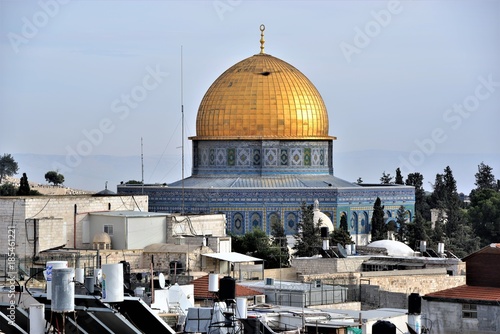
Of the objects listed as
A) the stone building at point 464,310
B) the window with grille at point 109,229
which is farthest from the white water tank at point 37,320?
the window with grille at point 109,229

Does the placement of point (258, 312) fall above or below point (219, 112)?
below

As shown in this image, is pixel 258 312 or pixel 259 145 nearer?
pixel 258 312

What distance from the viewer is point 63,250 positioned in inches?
1353

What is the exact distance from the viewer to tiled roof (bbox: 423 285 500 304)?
914 inches

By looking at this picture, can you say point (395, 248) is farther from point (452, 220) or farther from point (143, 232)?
point (452, 220)

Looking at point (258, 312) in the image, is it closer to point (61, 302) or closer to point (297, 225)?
point (61, 302)

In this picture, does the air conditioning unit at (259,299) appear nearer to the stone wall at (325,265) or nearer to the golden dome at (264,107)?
the stone wall at (325,265)

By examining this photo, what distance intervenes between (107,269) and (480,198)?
49804mm

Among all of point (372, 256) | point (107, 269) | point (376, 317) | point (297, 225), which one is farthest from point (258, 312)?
point (297, 225)

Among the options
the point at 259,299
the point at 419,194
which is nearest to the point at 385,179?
the point at 419,194

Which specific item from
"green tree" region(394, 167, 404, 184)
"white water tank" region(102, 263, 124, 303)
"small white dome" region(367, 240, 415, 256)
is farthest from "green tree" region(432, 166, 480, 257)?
"white water tank" region(102, 263, 124, 303)

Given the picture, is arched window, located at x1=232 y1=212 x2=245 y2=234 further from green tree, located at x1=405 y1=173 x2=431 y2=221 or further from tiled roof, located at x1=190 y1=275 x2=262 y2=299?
tiled roof, located at x1=190 y1=275 x2=262 y2=299

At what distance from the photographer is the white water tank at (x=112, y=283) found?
15945 millimetres

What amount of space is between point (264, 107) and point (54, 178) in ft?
79.8
